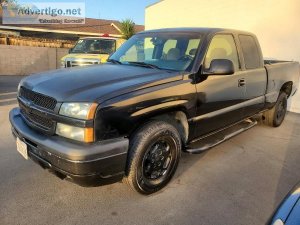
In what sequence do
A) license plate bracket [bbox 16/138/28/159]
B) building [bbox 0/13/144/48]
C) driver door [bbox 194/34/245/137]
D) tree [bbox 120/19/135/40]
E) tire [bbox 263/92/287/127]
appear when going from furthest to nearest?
1. building [bbox 0/13/144/48]
2. tree [bbox 120/19/135/40]
3. tire [bbox 263/92/287/127]
4. driver door [bbox 194/34/245/137]
5. license plate bracket [bbox 16/138/28/159]

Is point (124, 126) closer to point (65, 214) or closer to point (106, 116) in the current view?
point (106, 116)

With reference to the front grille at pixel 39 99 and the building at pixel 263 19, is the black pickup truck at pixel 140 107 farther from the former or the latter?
the building at pixel 263 19

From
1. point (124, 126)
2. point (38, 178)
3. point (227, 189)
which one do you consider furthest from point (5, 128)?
point (227, 189)

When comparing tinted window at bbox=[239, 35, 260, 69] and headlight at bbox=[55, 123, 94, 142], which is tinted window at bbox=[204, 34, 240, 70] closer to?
tinted window at bbox=[239, 35, 260, 69]

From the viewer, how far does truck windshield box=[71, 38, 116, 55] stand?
403 inches

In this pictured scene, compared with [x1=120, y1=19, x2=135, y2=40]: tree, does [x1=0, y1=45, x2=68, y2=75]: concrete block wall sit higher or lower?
lower

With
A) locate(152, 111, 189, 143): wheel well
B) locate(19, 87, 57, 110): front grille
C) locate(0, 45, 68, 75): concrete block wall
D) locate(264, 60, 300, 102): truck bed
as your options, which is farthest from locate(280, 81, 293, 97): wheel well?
locate(0, 45, 68, 75): concrete block wall

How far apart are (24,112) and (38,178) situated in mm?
817

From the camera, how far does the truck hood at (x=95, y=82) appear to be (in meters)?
2.80

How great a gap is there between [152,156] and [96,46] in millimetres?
7822

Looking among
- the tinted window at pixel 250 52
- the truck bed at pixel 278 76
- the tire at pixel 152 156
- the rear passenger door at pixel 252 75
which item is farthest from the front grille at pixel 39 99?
the truck bed at pixel 278 76

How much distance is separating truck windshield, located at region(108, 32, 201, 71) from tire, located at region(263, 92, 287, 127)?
9.65ft

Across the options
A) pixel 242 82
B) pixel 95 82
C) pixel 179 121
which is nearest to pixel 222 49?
pixel 242 82

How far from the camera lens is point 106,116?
271cm
